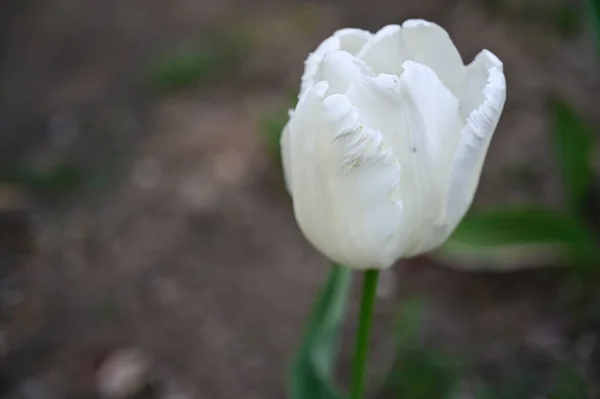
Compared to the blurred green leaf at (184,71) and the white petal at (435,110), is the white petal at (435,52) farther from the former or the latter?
the blurred green leaf at (184,71)

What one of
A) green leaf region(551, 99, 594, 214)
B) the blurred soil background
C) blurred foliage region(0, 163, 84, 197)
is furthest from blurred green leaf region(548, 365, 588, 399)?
blurred foliage region(0, 163, 84, 197)

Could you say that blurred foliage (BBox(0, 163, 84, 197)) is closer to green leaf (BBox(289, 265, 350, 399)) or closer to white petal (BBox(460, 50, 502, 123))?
green leaf (BBox(289, 265, 350, 399))

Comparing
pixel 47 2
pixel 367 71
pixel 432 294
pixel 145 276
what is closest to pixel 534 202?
pixel 432 294

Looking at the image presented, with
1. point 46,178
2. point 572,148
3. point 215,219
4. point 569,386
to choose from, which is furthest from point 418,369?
point 46,178

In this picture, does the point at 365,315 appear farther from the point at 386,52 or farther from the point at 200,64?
the point at 200,64

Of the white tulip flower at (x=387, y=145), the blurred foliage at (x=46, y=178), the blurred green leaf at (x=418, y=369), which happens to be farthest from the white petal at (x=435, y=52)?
the blurred foliage at (x=46, y=178)

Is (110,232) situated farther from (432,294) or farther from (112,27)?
(112,27)
